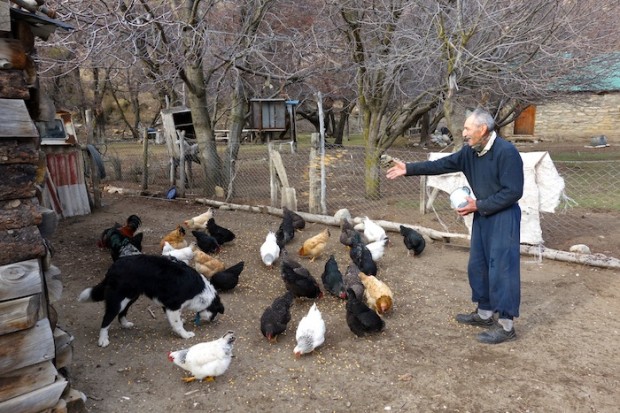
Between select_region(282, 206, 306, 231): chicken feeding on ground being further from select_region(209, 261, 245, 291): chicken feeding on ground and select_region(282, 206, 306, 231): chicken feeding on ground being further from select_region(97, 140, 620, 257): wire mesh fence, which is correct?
select_region(209, 261, 245, 291): chicken feeding on ground

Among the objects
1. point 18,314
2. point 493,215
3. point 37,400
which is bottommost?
point 37,400

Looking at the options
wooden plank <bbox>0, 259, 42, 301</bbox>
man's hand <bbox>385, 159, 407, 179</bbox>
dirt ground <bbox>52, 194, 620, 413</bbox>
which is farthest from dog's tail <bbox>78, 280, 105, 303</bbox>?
man's hand <bbox>385, 159, 407, 179</bbox>

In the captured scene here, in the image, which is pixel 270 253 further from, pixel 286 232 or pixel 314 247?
pixel 286 232

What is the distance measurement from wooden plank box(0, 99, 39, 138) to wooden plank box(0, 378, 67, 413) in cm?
163

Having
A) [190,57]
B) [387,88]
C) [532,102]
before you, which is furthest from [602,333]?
[532,102]

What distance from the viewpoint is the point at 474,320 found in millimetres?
5207

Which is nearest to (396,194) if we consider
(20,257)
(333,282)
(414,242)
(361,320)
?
(414,242)

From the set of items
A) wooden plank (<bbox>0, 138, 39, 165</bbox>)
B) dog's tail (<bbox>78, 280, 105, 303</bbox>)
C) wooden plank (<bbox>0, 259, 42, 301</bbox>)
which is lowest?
dog's tail (<bbox>78, 280, 105, 303</bbox>)

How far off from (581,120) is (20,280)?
1130 inches

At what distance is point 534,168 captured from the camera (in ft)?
23.7

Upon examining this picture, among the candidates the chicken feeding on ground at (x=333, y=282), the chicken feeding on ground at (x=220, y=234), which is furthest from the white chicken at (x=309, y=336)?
the chicken feeding on ground at (x=220, y=234)

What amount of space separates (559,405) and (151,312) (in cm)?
419

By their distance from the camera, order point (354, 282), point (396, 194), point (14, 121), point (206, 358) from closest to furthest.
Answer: point (14, 121), point (206, 358), point (354, 282), point (396, 194)

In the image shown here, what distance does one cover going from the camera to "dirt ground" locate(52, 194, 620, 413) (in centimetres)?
386
